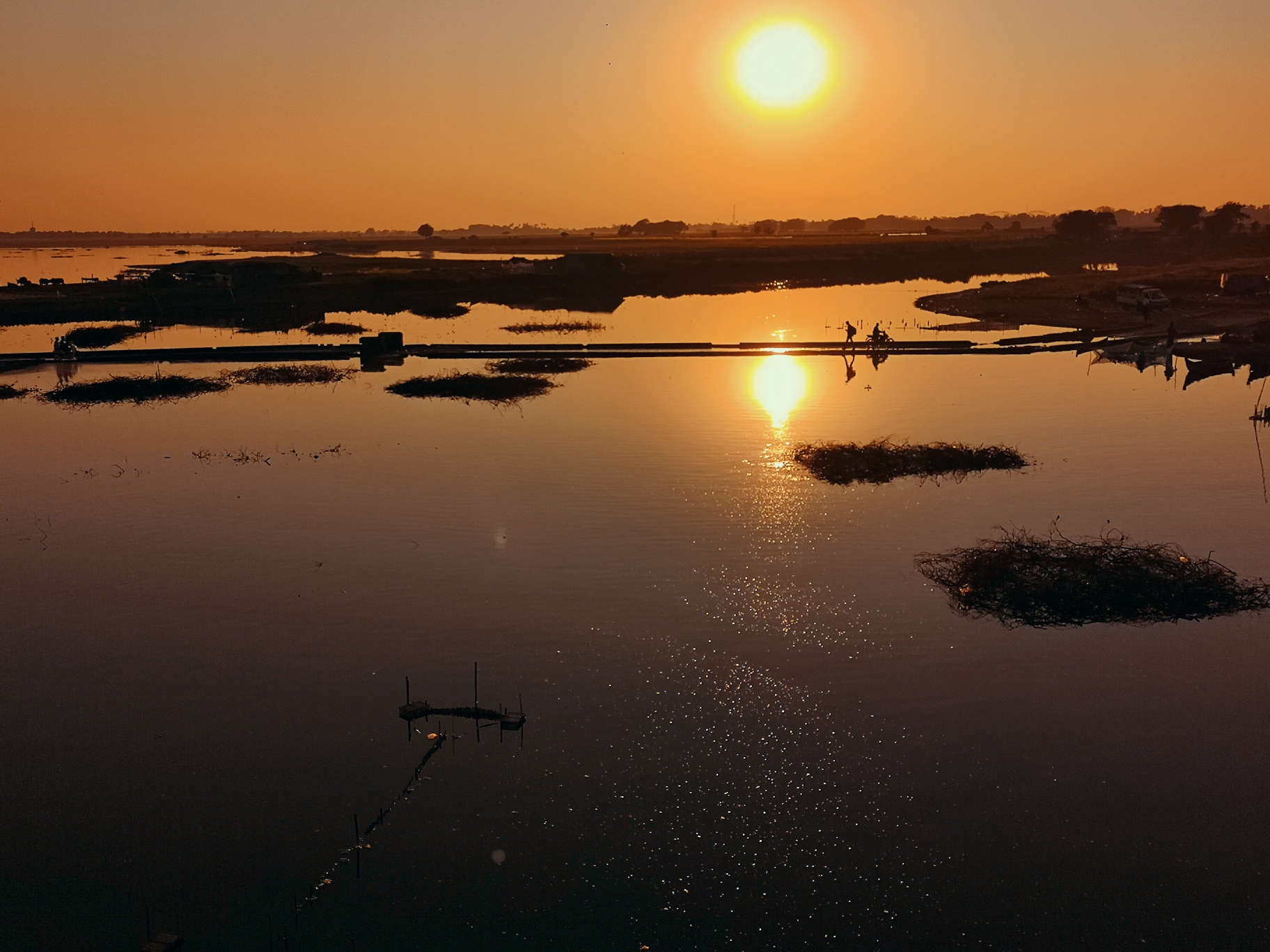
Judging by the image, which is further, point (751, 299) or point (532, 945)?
point (751, 299)

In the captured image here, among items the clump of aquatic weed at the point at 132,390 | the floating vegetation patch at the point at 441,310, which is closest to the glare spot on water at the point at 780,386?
the clump of aquatic weed at the point at 132,390

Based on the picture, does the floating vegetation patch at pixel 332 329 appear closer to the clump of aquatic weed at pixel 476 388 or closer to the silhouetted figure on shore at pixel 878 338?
the clump of aquatic weed at pixel 476 388

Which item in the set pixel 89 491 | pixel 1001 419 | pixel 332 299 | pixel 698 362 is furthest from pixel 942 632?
Result: pixel 332 299

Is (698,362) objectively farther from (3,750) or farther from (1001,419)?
(3,750)

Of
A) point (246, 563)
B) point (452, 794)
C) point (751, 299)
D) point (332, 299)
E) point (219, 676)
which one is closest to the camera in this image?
point (452, 794)

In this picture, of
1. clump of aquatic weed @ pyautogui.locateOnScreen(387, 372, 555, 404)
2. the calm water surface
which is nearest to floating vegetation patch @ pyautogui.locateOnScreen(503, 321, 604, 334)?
clump of aquatic weed @ pyautogui.locateOnScreen(387, 372, 555, 404)

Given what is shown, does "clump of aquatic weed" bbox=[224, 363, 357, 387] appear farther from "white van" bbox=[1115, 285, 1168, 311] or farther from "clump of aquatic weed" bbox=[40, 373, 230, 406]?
"white van" bbox=[1115, 285, 1168, 311]
